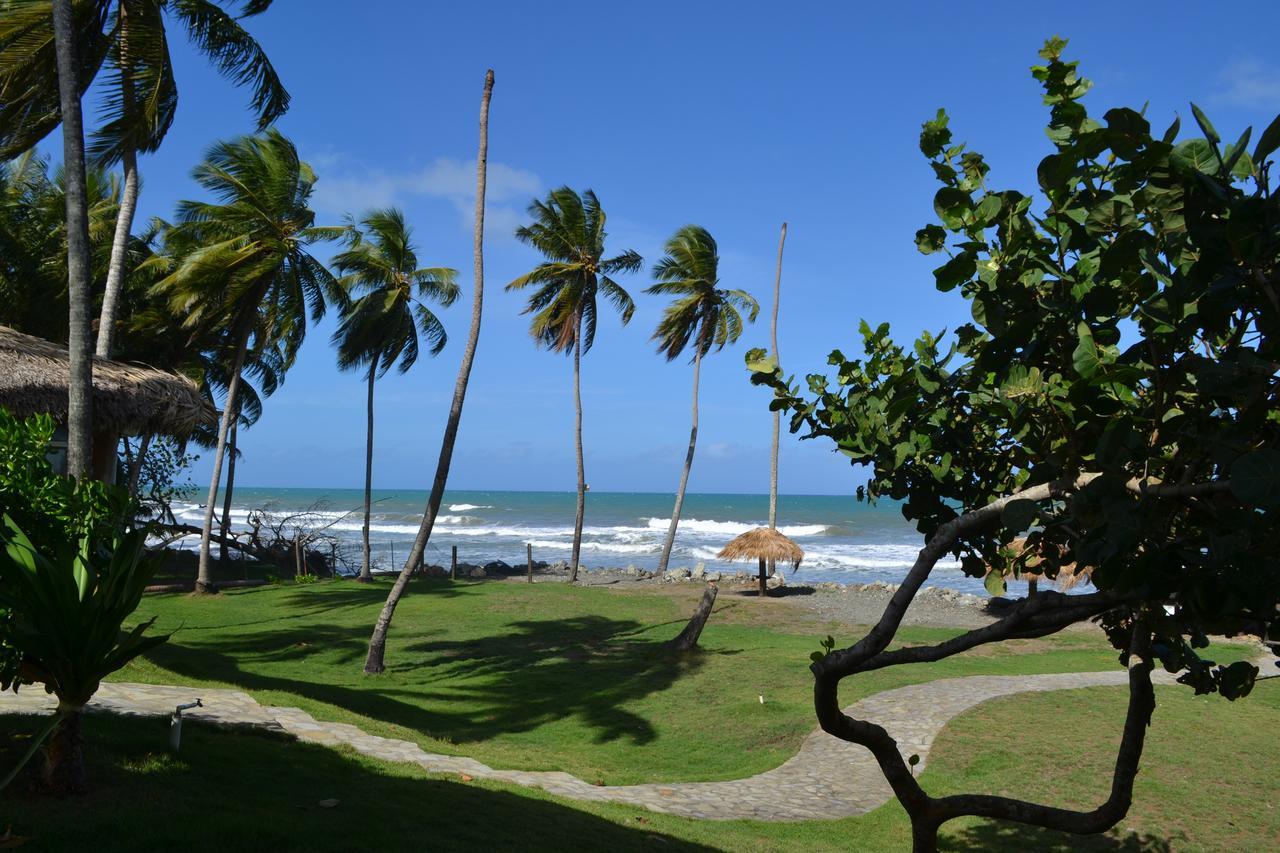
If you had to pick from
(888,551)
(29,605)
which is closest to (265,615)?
(29,605)

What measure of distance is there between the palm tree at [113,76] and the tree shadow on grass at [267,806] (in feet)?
23.9

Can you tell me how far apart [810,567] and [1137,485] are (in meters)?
37.8

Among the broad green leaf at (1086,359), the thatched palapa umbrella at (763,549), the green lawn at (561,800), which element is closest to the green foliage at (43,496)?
the green lawn at (561,800)

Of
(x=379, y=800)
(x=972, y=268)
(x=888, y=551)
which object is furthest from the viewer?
(x=888, y=551)

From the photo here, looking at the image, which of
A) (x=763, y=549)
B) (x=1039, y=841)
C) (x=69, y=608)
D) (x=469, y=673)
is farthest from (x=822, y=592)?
(x=69, y=608)

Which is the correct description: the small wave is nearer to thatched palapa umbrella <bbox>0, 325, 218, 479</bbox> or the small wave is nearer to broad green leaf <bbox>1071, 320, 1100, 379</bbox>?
thatched palapa umbrella <bbox>0, 325, 218, 479</bbox>

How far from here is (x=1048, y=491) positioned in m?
3.34

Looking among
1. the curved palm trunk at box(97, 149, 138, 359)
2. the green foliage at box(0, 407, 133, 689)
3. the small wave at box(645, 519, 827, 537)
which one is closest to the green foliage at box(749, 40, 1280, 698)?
the green foliage at box(0, 407, 133, 689)

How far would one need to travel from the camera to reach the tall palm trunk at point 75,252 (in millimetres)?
8477

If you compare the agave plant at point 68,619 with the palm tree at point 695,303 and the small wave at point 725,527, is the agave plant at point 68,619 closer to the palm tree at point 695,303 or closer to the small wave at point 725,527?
the palm tree at point 695,303

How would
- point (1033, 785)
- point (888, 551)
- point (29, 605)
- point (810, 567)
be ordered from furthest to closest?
1. point (888, 551)
2. point (810, 567)
3. point (1033, 785)
4. point (29, 605)

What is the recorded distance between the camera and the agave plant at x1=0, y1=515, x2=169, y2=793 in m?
4.38

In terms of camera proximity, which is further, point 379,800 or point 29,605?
point 379,800

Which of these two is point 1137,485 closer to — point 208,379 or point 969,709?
point 969,709
